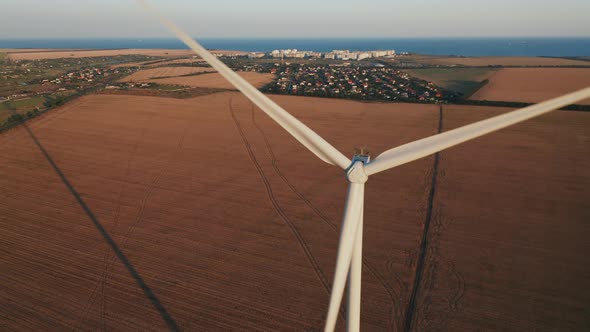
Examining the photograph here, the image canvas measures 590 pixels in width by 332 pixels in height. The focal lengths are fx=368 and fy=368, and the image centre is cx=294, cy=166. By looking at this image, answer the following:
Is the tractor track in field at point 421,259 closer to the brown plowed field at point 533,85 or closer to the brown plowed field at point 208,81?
the brown plowed field at point 533,85

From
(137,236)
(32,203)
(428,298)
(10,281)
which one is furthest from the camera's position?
(32,203)

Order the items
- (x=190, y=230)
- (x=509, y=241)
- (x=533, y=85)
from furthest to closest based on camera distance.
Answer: (x=533, y=85), (x=190, y=230), (x=509, y=241)

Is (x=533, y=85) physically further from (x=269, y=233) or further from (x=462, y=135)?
(x=462, y=135)

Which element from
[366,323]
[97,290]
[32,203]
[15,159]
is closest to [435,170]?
[366,323]

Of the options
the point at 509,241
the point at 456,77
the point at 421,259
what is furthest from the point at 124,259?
the point at 456,77

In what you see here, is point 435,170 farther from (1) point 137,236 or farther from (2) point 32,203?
(2) point 32,203

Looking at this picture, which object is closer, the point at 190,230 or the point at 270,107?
the point at 270,107
